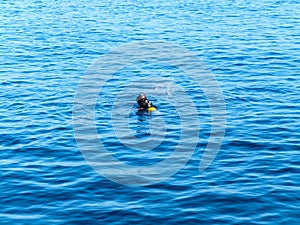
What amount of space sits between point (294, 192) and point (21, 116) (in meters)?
16.1

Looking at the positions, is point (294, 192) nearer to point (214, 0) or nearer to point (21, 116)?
point (21, 116)

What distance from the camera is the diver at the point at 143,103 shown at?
31.7 meters

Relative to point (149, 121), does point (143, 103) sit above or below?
above

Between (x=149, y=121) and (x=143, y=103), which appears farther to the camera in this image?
(x=143, y=103)

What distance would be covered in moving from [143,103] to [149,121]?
1407 mm

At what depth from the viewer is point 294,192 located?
22.5 m

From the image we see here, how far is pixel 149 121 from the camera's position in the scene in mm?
30781

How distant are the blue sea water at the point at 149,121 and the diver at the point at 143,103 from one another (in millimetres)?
974

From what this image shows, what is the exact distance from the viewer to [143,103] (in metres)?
31.8

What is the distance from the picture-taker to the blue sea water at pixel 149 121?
853 inches

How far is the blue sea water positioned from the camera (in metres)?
21.7

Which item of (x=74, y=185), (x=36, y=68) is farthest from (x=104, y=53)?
(x=74, y=185)

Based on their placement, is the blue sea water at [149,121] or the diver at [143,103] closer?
the blue sea water at [149,121]

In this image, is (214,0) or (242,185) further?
(214,0)
